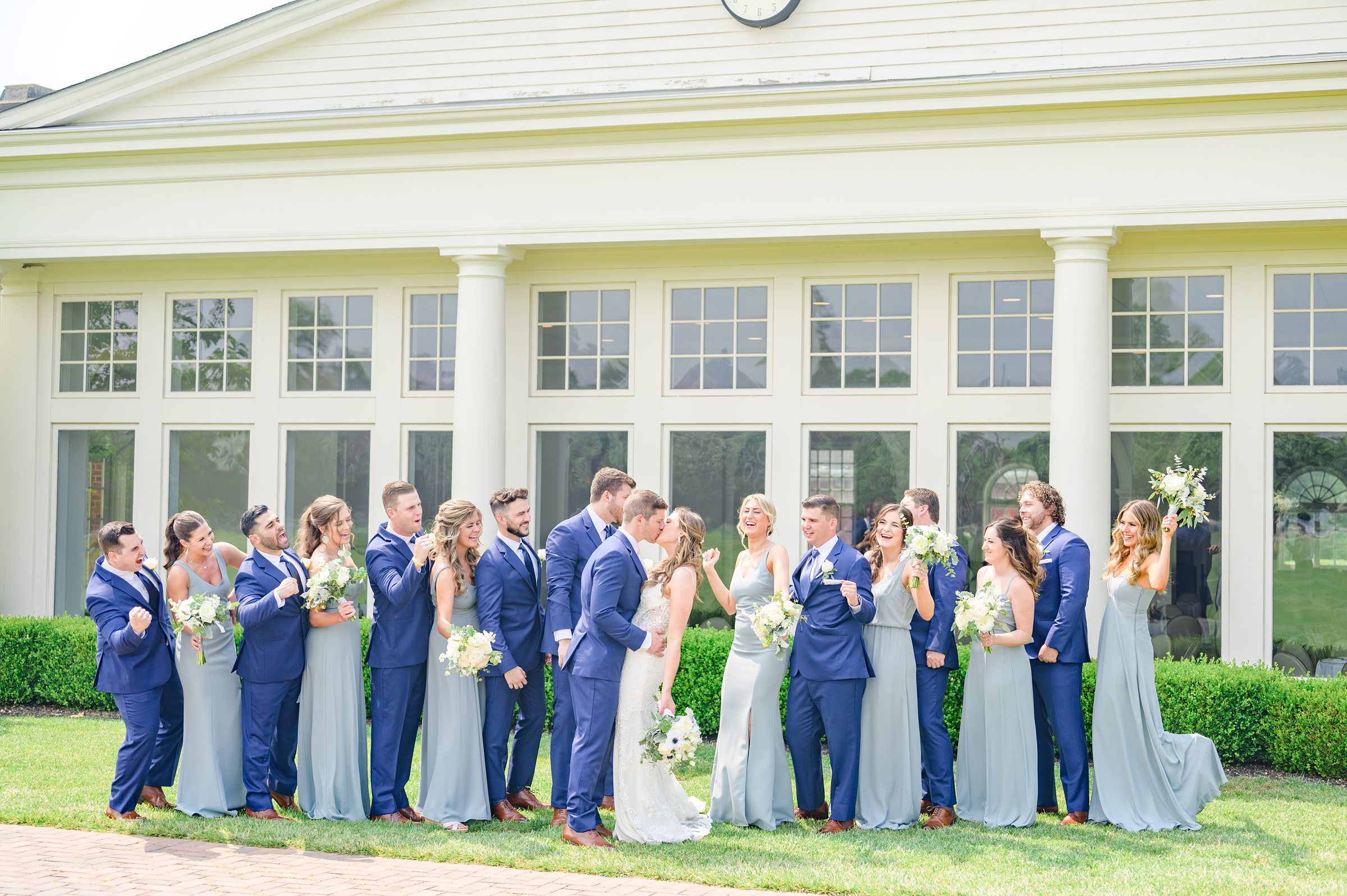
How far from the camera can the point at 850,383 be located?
12266 mm

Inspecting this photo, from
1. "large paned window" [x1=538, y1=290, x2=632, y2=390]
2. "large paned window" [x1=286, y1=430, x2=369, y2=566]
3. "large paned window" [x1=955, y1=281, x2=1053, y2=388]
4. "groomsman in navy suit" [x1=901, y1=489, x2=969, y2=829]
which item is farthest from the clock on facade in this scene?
"large paned window" [x1=286, y1=430, x2=369, y2=566]

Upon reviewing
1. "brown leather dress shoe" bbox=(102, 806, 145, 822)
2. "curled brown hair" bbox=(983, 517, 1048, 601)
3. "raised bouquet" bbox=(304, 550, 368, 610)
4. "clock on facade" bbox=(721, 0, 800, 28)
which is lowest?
"brown leather dress shoe" bbox=(102, 806, 145, 822)

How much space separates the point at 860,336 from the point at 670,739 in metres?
5.93

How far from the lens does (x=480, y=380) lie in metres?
12.2

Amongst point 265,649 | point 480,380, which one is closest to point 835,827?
point 265,649

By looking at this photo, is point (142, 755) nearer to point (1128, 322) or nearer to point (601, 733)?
point (601, 733)

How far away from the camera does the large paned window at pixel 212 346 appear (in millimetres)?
13680

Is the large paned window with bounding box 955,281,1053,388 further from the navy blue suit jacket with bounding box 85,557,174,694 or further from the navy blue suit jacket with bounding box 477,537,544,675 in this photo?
the navy blue suit jacket with bounding box 85,557,174,694

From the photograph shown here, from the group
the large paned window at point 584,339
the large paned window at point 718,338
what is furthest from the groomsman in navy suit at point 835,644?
the large paned window at point 584,339

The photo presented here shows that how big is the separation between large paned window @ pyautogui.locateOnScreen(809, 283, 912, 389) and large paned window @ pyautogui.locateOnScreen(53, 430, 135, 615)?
7.36m

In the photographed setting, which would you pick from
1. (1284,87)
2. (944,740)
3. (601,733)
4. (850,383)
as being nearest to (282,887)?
(601,733)

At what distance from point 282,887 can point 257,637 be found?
191cm

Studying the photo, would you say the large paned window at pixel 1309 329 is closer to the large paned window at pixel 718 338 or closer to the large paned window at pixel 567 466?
the large paned window at pixel 718 338

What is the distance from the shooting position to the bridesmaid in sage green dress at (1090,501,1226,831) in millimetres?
8008
